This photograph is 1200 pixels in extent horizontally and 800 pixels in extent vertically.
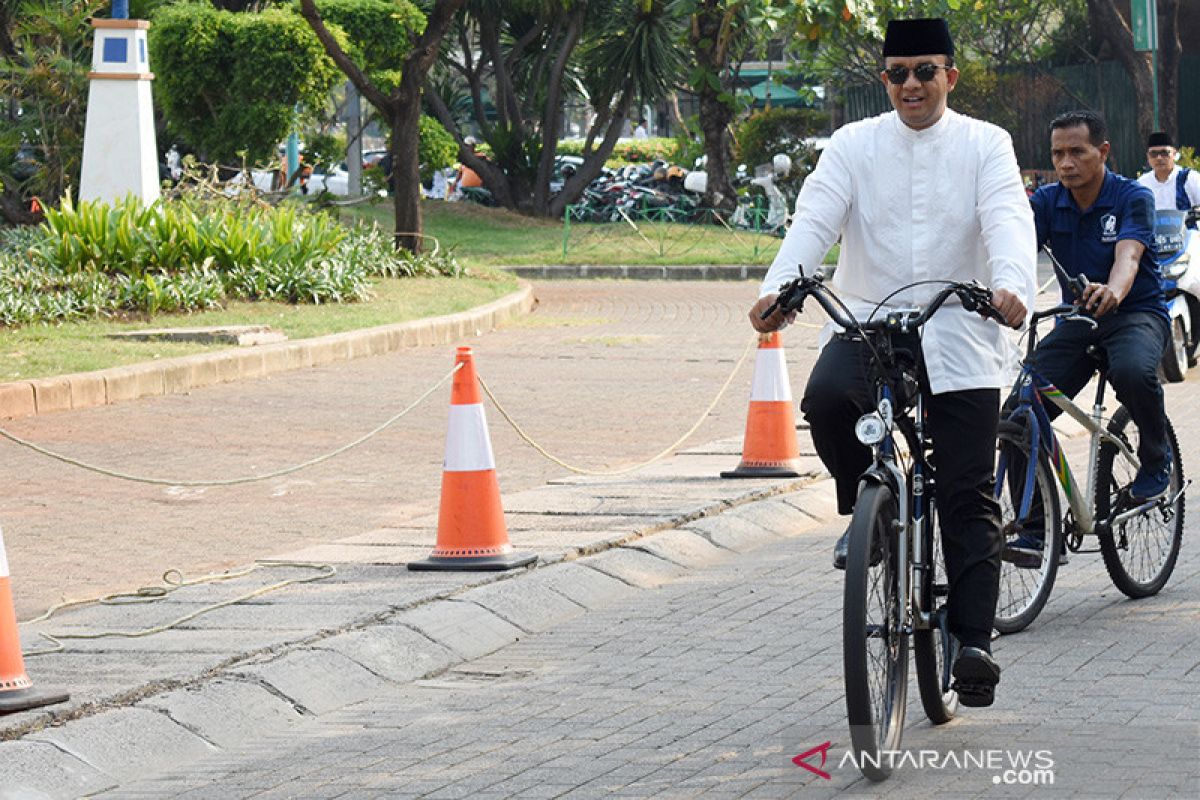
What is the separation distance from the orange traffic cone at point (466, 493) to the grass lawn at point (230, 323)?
6.38 m

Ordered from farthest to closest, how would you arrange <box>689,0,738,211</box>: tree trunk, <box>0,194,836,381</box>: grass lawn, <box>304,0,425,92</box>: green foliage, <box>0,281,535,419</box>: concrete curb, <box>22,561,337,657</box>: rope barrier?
<box>689,0,738,211</box>: tree trunk, <box>304,0,425,92</box>: green foliage, <box>0,194,836,381</box>: grass lawn, <box>0,281,535,419</box>: concrete curb, <box>22,561,337,657</box>: rope barrier

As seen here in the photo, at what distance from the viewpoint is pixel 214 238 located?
18922mm

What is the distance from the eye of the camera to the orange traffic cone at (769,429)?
33.4 feet

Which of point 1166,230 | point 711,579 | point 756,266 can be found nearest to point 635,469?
point 711,579

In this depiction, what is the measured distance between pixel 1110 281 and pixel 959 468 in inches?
81.2

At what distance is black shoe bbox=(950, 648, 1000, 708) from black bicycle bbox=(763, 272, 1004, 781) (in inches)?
2.8

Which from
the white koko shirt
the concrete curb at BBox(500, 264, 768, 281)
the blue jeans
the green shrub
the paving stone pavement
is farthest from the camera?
the green shrub

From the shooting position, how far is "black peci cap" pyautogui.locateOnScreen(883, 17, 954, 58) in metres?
5.62

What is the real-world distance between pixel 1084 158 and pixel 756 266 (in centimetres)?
2030

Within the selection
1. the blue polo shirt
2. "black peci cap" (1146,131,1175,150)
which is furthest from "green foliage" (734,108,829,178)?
the blue polo shirt

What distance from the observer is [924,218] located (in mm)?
5652

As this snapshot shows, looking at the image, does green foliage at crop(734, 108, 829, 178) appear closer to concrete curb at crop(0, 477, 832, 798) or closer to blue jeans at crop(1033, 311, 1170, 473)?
concrete curb at crop(0, 477, 832, 798)

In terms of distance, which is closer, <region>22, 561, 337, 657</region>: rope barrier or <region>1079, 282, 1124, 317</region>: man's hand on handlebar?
<region>22, 561, 337, 657</region>: rope barrier

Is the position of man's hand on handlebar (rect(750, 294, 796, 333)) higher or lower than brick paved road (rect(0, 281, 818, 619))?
higher
